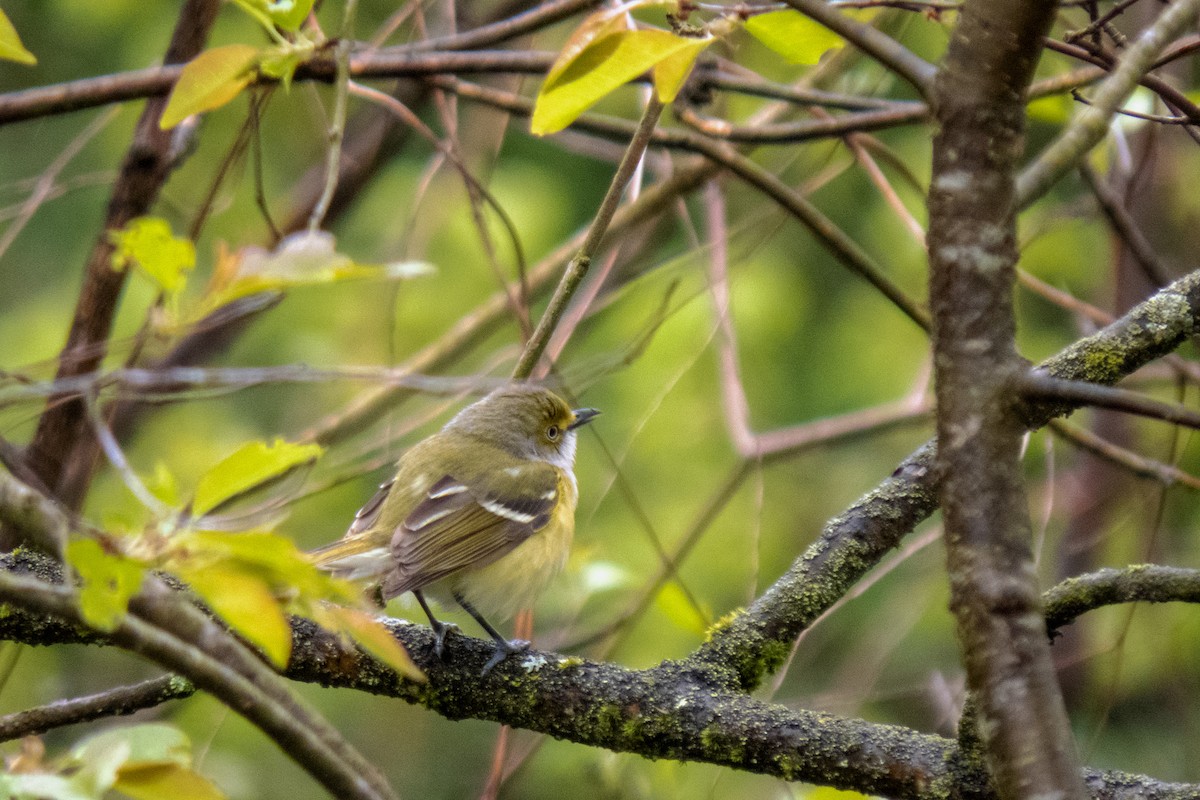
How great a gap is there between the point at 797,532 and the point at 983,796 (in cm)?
395

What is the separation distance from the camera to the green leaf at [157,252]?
1347mm

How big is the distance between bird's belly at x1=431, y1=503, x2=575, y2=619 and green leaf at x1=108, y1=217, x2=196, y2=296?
2.35 m

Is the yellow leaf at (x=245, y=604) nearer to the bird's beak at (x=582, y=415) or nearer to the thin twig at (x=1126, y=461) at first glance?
the thin twig at (x=1126, y=461)

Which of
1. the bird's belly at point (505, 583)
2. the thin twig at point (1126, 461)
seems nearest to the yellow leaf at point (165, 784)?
the bird's belly at point (505, 583)

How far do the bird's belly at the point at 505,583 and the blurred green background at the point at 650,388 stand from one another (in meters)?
0.76

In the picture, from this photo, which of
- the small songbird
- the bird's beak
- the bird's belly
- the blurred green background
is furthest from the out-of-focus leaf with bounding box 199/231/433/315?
the blurred green background

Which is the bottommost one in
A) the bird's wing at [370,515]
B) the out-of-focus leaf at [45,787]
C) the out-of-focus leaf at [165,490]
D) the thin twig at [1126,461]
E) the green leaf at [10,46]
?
the out-of-focus leaf at [45,787]

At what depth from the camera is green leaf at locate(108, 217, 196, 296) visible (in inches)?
53.0

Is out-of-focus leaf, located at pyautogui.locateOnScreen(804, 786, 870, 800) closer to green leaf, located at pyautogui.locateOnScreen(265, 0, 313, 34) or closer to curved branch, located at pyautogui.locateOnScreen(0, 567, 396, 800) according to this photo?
curved branch, located at pyautogui.locateOnScreen(0, 567, 396, 800)

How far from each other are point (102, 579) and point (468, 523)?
2.60m

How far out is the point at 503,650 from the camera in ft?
8.54

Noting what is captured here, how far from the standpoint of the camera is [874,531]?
2.46m

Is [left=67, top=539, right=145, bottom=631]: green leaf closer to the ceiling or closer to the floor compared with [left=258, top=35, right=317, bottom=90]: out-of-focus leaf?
closer to the floor

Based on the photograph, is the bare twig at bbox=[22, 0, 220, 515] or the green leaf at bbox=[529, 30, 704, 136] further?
the bare twig at bbox=[22, 0, 220, 515]
